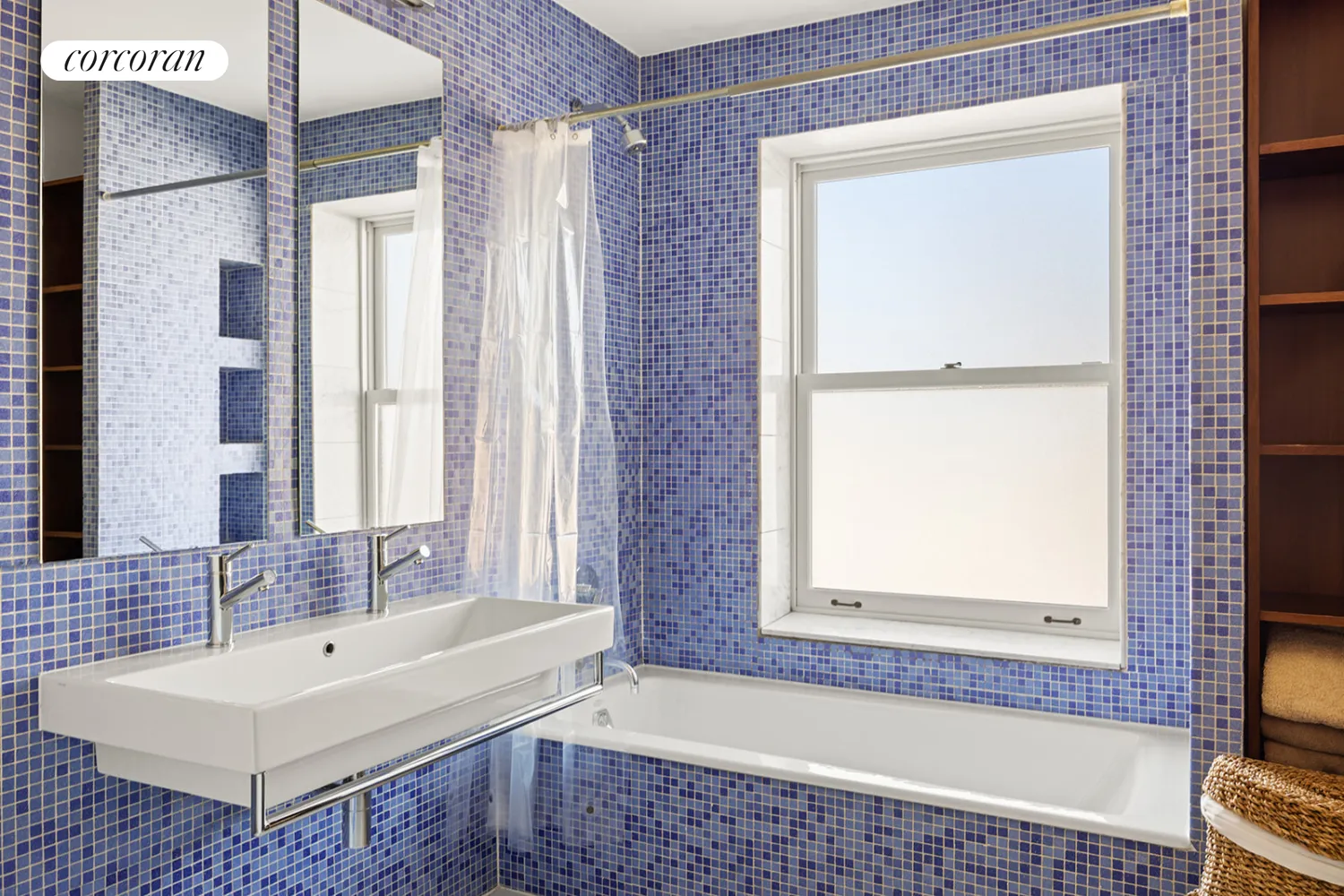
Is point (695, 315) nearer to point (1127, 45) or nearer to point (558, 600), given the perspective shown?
point (558, 600)

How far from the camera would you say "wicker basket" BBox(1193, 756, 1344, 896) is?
149cm

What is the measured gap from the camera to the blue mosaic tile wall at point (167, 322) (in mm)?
1658

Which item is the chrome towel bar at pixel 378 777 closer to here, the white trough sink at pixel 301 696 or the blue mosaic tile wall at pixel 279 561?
the white trough sink at pixel 301 696

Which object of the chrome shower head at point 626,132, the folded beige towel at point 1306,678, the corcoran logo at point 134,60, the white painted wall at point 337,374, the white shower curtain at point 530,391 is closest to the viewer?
the corcoran logo at point 134,60

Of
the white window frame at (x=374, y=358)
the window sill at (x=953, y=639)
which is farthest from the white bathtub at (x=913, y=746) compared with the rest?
the white window frame at (x=374, y=358)

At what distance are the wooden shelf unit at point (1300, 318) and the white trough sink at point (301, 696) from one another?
146cm

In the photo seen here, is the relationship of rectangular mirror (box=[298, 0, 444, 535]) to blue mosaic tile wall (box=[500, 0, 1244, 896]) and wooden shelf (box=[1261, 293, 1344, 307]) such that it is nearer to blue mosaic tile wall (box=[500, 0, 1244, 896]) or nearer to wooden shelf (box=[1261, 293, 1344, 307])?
blue mosaic tile wall (box=[500, 0, 1244, 896])

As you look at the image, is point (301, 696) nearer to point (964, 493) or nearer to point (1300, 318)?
point (1300, 318)

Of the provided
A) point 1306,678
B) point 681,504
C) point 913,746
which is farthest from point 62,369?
point 913,746

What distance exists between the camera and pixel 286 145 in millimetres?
2035

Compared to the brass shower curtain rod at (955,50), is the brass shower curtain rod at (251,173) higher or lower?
lower

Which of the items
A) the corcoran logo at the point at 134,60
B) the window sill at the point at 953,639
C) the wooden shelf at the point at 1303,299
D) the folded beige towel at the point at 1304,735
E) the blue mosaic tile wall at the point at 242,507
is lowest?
the window sill at the point at 953,639

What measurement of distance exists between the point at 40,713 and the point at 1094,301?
113 inches

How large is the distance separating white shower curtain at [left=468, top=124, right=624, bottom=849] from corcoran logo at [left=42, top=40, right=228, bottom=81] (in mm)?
844
